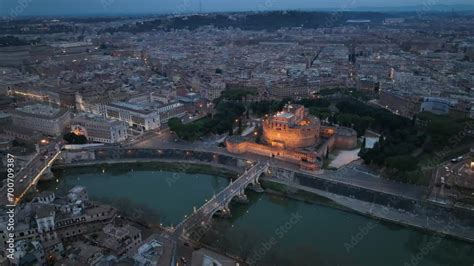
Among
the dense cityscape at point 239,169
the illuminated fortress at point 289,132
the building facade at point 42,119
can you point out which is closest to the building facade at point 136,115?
the dense cityscape at point 239,169

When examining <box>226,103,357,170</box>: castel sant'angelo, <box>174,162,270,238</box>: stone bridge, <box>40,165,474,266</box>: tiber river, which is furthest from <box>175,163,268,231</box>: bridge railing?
<box>226,103,357,170</box>: castel sant'angelo

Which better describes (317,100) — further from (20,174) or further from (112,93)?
(20,174)

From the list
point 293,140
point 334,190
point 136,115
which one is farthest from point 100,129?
point 334,190

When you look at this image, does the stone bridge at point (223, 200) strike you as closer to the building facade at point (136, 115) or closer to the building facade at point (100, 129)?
the building facade at point (100, 129)

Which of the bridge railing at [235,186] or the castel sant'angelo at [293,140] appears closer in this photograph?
the bridge railing at [235,186]

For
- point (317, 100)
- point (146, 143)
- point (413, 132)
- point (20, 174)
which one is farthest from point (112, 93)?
point (413, 132)

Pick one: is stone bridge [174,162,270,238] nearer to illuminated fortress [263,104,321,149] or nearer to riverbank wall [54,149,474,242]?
riverbank wall [54,149,474,242]

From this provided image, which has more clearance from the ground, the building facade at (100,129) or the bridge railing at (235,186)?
the building facade at (100,129)
